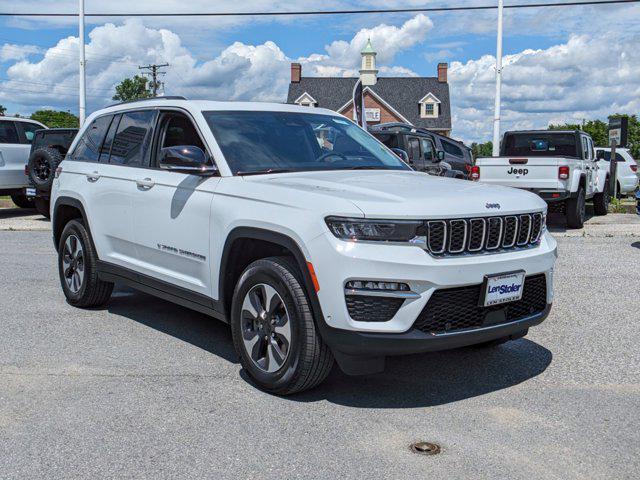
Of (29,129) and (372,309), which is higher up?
(29,129)

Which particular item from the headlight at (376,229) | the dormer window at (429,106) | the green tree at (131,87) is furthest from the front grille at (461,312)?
the green tree at (131,87)

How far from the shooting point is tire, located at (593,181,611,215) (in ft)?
57.5

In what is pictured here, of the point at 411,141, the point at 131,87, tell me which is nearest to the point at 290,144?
the point at 411,141

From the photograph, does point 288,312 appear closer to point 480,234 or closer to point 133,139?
point 480,234

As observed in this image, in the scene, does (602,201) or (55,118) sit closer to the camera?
(602,201)

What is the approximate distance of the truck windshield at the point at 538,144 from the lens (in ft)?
49.7

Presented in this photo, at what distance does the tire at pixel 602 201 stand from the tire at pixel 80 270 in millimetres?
13758

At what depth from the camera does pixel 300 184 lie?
4.61m

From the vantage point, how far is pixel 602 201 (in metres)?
17.6

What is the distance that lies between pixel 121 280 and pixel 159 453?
108 inches

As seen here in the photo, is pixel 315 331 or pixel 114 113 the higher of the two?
pixel 114 113

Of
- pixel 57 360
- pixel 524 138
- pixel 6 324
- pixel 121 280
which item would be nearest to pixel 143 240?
pixel 121 280

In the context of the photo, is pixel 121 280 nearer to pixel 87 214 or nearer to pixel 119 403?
pixel 87 214

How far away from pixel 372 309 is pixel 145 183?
244 centimetres
